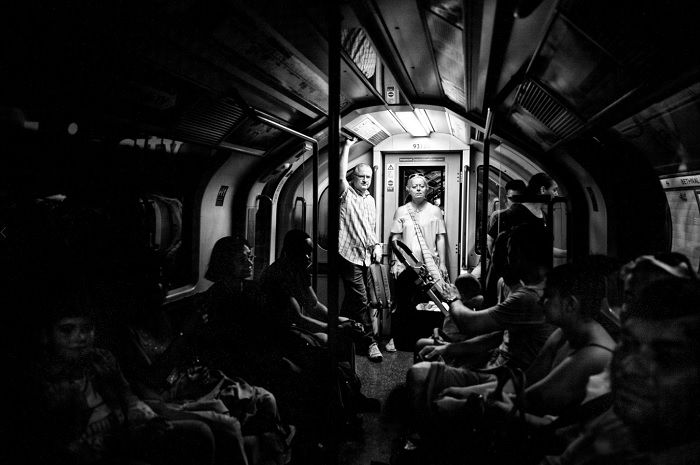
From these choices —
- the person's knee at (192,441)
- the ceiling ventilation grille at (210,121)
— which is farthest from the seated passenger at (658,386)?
the ceiling ventilation grille at (210,121)

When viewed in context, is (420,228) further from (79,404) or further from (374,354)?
(79,404)

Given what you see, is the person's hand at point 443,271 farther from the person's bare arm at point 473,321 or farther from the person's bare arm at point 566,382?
the person's bare arm at point 566,382

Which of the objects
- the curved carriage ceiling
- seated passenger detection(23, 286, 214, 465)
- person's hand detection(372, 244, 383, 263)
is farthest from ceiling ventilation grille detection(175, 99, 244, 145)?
person's hand detection(372, 244, 383, 263)

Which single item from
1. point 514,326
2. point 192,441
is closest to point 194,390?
point 192,441

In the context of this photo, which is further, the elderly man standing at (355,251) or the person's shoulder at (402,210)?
the person's shoulder at (402,210)

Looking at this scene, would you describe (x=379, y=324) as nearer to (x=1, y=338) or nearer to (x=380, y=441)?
(x=380, y=441)

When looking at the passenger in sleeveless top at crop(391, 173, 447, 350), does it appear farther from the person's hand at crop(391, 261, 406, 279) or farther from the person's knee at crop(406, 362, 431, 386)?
the person's knee at crop(406, 362, 431, 386)

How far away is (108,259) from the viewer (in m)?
2.09

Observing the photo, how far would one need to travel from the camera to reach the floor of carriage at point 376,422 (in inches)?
132

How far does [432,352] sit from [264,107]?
2.32 m

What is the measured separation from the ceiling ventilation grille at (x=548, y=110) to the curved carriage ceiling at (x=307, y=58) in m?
0.02

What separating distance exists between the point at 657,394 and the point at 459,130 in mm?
4849

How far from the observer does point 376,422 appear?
153 inches

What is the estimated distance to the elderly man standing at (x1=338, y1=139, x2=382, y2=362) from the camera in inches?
224
